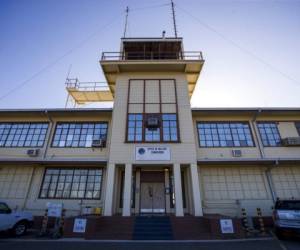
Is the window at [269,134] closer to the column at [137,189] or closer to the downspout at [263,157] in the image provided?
the downspout at [263,157]

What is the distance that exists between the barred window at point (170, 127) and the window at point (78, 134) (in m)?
4.26

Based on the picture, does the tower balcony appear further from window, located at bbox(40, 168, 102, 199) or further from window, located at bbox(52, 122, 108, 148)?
window, located at bbox(40, 168, 102, 199)

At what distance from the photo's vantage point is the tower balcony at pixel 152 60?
1312cm

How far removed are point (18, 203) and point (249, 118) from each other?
1646 centimetres

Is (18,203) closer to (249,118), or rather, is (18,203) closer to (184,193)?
(184,193)

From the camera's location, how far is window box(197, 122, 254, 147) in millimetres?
12273

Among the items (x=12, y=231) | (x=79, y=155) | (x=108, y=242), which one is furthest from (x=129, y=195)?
(x=12, y=231)

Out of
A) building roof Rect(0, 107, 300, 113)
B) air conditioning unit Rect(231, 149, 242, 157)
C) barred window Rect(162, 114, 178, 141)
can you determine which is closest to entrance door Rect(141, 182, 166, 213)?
barred window Rect(162, 114, 178, 141)

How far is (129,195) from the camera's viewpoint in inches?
381

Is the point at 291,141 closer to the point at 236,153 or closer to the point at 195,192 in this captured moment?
the point at 236,153

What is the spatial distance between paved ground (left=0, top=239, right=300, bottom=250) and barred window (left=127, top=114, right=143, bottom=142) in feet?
18.7

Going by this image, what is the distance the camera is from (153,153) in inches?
418

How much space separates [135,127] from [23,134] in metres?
8.22

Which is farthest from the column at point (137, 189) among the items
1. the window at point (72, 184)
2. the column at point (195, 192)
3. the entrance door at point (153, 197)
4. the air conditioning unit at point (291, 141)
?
the air conditioning unit at point (291, 141)
